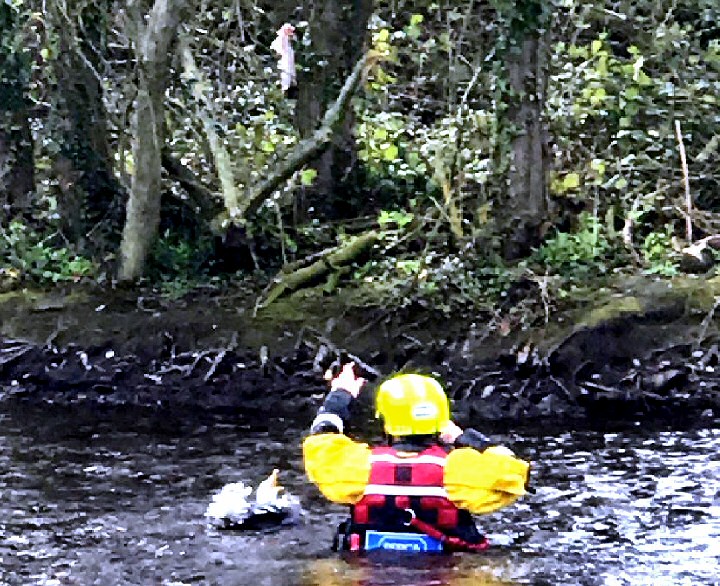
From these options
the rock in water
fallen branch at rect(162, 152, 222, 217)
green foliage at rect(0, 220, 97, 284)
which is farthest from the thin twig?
the rock in water

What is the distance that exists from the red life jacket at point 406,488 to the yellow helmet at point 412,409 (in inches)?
5.6

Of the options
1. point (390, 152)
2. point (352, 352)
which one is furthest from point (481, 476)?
point (390, 152)

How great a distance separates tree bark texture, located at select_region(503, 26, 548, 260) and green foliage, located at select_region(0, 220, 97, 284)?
194 inches

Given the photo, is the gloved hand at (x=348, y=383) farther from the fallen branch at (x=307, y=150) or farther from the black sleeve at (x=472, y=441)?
the fallen branch at (x=307, y=150)

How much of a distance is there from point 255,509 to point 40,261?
8211 millimetres

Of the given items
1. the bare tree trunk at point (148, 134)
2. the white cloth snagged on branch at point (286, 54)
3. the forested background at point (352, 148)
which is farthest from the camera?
the forested background at point (352, 148)

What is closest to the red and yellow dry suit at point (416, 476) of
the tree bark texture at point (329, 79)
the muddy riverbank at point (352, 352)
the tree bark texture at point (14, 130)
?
the muddy riverbank at point (352, 352)

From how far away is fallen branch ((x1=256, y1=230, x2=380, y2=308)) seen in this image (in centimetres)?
1567

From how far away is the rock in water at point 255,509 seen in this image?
374 inches

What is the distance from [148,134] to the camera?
15719 mm

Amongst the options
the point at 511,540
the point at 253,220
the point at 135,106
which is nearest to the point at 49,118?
the point at 135,106

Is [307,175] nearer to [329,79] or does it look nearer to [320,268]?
[320,268]

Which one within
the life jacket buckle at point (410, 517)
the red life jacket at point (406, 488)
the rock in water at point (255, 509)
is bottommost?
the rock in water at point (255, 509)

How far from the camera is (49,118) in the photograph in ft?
56.8
